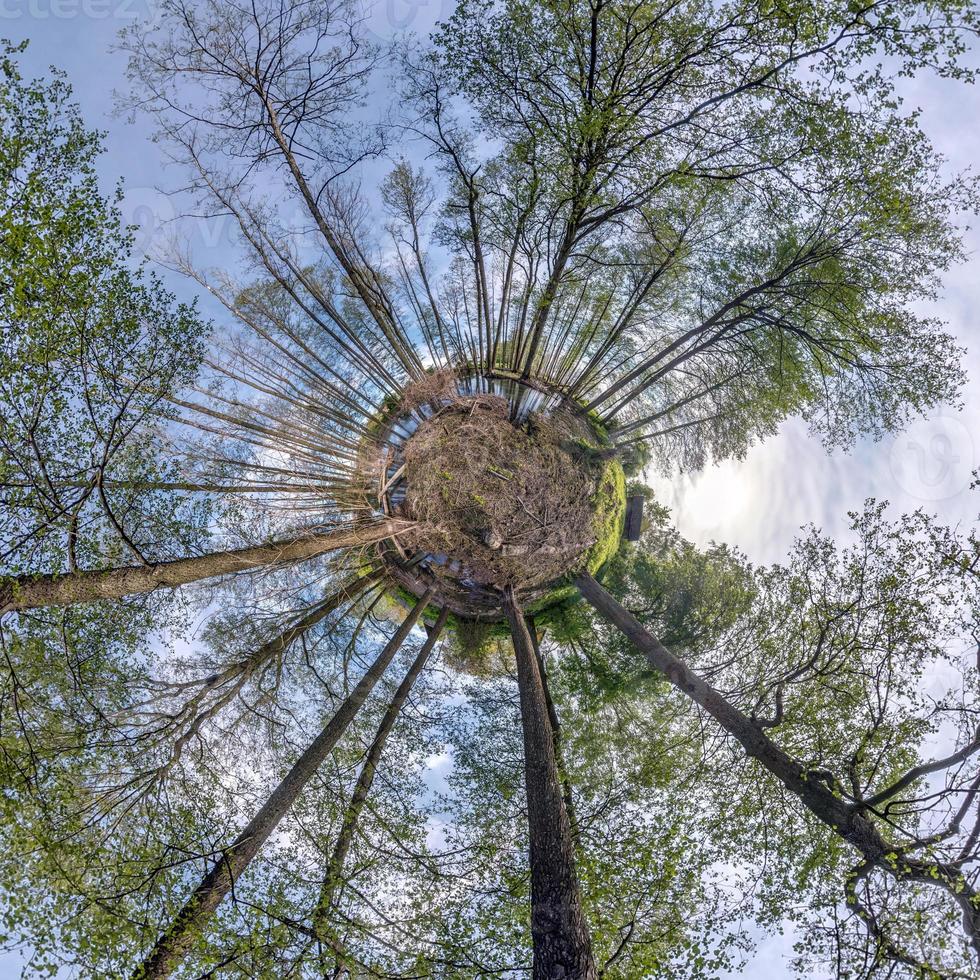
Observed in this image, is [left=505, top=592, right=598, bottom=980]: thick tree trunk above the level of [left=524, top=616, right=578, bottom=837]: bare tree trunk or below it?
below

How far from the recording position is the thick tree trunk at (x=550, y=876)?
531 centimetres

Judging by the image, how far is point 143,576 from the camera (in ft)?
22.4

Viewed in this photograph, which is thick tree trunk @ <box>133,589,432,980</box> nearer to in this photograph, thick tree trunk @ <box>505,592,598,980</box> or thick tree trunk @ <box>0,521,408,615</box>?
thick tree trunk @ <box>0,521,408,615</box>

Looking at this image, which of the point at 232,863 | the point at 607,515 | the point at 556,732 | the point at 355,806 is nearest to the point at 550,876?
the point at 355,806

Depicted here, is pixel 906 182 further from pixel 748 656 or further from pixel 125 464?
pixel 125 464

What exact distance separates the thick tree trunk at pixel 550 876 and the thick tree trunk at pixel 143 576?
386 cm

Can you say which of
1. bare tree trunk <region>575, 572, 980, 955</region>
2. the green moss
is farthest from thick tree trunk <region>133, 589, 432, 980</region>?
the green moss

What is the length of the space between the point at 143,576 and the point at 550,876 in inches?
207

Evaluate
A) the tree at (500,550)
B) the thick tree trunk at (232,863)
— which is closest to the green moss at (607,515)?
the tree at (500,550)

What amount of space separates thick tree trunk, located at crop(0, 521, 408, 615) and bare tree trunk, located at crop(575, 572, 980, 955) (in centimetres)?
546

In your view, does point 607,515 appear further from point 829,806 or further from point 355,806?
point 355,806

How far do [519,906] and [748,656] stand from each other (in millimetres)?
4787

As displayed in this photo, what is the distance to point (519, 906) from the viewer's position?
744cm

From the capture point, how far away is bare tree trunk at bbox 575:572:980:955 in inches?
221
